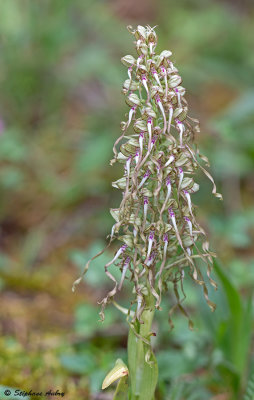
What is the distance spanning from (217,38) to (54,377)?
213 inches

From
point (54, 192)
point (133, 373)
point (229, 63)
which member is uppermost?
point (229, 63)

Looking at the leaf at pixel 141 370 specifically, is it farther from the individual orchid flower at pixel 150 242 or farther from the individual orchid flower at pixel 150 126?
the individual orchid flower at pixel 150 126

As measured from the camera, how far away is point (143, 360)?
1.89 metres

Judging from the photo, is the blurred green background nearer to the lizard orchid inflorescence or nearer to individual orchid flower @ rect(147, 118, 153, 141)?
the lizard orchid inflorescence

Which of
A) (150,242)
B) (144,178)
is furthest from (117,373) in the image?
(144,178)

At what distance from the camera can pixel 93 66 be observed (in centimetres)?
525

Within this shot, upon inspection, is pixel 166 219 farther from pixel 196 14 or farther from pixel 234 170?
pixel 196 14

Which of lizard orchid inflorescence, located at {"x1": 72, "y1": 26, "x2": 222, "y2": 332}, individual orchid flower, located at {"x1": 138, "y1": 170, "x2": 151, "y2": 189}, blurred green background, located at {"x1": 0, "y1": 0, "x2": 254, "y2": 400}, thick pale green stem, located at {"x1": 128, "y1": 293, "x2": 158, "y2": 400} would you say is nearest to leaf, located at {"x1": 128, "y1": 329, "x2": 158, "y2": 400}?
thick pale green stem, located at {"x1": 128, "y1": 293, "x2": 158, "y2": 400}

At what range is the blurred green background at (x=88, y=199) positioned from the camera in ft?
8.40

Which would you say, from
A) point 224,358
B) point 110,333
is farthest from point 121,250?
point 110,333

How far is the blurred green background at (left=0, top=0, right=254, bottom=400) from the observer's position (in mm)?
2561

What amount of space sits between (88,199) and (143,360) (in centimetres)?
289

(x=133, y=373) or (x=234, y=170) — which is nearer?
(x=133, y=373)

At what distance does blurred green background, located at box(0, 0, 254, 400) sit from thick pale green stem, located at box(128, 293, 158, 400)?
0.44 metres
